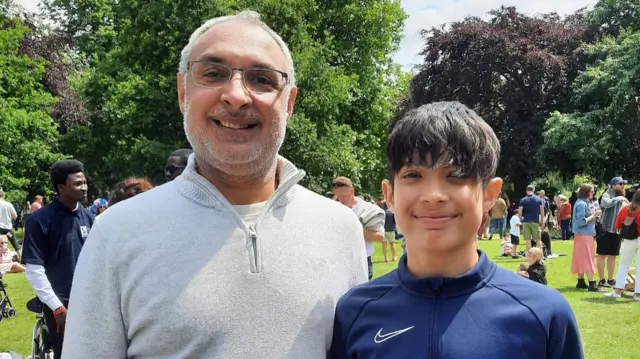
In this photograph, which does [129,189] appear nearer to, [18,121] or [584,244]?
[584,244]

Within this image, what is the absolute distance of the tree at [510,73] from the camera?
29.0 meters

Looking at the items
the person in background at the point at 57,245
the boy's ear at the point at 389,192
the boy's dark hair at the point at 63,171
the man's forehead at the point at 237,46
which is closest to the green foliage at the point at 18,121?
the boy's dark hair at the point at 63,171

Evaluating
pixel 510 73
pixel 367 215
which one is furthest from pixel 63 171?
pixel 510 73

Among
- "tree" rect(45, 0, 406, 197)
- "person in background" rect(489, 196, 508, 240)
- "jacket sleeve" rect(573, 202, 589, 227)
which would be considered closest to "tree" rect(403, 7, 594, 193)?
"tree" rect(45, 0, 406, 197)

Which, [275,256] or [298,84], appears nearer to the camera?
[275,256]

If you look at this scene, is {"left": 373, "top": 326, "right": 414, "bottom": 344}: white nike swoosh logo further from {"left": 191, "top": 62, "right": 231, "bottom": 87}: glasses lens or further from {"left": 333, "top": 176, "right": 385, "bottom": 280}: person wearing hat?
{"left": 333, "top": 176, "right": 385, "bottom": 280}: person wearing hat

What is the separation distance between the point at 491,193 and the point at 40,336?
5.08 metres

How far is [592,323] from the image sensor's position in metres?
8.58

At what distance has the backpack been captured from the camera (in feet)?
32.4

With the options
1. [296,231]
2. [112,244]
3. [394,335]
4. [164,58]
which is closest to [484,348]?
[394,335]

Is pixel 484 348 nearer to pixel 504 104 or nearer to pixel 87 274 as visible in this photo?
pixel 87 274

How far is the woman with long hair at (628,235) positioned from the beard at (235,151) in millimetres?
9415

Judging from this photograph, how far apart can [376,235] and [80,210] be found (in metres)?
3.17

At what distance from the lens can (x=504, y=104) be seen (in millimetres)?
30453
